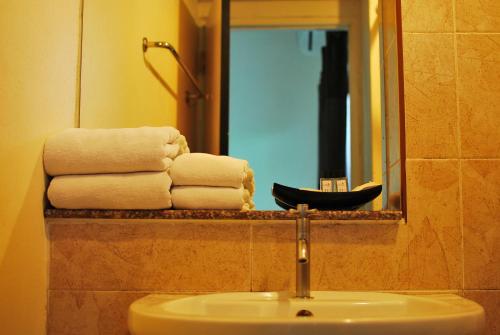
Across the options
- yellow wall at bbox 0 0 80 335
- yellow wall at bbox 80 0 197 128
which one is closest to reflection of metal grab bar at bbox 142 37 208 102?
yellow wall at bbox 80 0 197 128

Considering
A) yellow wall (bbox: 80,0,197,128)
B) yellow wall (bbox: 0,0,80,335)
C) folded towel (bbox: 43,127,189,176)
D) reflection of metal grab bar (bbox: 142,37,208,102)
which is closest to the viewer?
yellow wall (bbox: 0,0,80,335)

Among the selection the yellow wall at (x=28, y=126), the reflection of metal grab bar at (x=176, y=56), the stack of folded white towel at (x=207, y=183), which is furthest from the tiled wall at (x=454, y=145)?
the yellow wall at (x=28, y=126)

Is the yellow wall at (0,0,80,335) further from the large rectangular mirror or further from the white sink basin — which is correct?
the white sink basin

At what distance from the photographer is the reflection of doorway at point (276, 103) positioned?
1.30m

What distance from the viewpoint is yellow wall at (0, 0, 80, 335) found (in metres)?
0.94

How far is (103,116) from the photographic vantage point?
1289 mm

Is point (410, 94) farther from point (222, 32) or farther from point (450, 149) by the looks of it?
point (222, 32)

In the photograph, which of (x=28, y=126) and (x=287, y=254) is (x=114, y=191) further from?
(x=287, y=254)

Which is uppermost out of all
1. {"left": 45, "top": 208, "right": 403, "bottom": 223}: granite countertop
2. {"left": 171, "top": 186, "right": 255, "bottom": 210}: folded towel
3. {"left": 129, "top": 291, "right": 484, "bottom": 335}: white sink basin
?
{"left": 171, "top": 186, "right": 255, "bottom": 210}: folded towel

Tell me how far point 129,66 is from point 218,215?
48 centimetres

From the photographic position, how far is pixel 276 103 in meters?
→ 1.35

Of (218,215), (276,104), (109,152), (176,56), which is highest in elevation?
(176,56)

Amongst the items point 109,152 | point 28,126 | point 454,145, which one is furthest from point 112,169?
point 454,145

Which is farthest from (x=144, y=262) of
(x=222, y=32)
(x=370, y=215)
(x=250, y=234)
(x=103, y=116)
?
(x=222, y=32)
